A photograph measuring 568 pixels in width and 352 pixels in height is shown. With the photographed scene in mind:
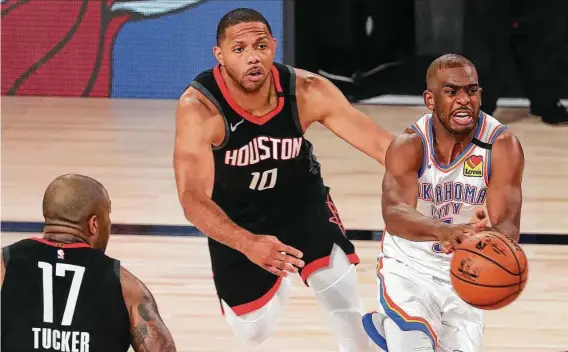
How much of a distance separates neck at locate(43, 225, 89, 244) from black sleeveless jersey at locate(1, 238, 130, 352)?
30mm

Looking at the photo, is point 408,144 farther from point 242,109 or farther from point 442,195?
point 242,109

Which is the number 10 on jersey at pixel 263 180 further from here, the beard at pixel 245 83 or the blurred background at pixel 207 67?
the blurred background at pixel 207 67

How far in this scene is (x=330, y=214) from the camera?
214 inches

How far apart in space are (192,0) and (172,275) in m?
6.55

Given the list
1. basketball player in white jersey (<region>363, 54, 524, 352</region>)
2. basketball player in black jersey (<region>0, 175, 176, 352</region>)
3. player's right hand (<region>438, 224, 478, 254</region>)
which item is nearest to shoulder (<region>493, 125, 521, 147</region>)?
basketball player in white jersey (<region>363, 54, 524, 352</region>)

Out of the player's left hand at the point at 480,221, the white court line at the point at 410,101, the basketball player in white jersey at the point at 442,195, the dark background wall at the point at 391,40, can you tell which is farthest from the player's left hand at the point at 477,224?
the white court line at the point at 410,101

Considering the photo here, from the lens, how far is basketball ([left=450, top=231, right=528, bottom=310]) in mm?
4211

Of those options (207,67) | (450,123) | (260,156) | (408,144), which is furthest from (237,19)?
(207,67)

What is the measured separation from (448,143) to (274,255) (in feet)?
2.99

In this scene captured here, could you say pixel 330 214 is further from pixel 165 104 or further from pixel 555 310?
pixel 165 104

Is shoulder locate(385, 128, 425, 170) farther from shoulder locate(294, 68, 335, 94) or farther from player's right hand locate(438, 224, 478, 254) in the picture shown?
shoulder locate(294, 68, 335, 94)

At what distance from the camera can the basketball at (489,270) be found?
13.8 ft

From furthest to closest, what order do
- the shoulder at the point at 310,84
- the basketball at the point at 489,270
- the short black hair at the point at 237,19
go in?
the shoulder at the point at 310,84 → the short black hair at the point at 237,19 → the basketball at the point at 489,270

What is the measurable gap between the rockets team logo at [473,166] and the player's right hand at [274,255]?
810 millimetres
